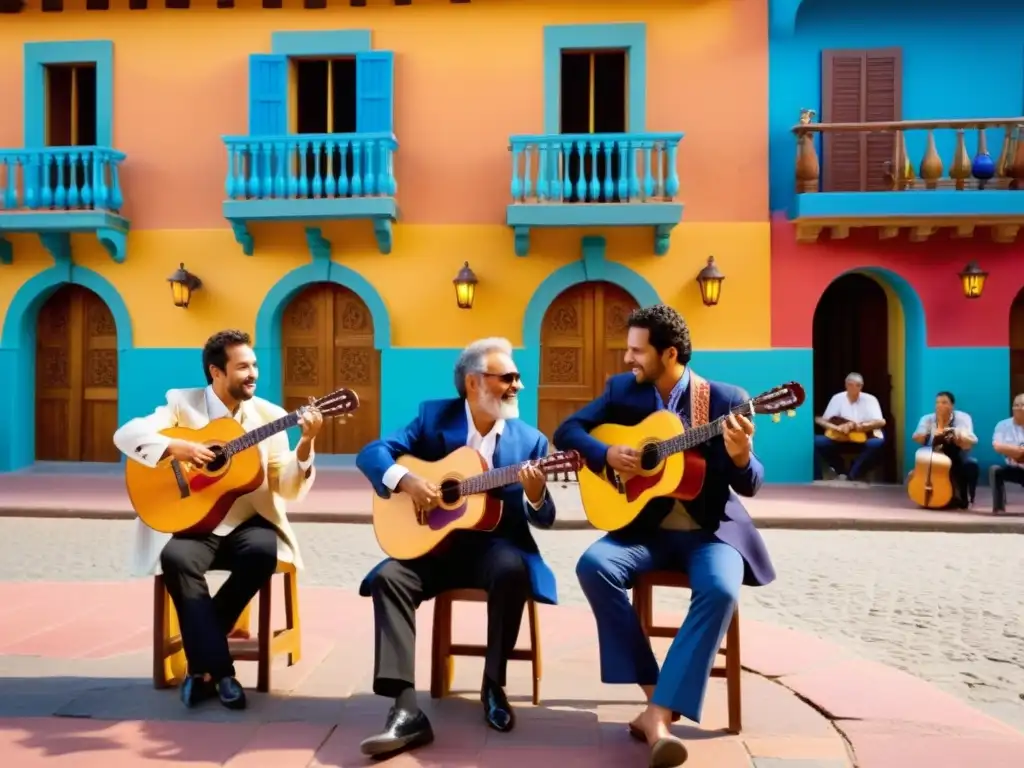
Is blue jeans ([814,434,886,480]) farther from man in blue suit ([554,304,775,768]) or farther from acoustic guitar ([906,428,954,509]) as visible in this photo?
man in blue suit ([554,304,775,768])

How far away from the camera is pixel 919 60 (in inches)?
453

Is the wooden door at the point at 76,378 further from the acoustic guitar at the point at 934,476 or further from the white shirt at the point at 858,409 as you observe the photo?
the acoustic guitar at the point at 934,476

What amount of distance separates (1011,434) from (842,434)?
2.06 meters

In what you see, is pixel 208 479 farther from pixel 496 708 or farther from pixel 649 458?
pixel 649 458

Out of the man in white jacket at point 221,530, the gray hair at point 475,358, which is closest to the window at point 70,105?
the man in white jacket at point 221,530

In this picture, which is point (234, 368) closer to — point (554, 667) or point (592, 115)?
point (554, 667)

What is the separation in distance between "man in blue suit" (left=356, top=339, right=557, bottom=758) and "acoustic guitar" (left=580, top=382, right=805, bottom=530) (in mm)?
220

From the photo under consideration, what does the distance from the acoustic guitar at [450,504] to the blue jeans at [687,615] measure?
15.5 inches

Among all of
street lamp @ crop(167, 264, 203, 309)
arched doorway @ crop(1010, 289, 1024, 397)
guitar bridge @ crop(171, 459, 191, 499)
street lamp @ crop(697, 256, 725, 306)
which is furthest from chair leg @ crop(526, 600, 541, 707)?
arched doorway @ crop(1010, 289, 1024, 397)

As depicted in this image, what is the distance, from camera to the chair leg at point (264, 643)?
377 centimetres

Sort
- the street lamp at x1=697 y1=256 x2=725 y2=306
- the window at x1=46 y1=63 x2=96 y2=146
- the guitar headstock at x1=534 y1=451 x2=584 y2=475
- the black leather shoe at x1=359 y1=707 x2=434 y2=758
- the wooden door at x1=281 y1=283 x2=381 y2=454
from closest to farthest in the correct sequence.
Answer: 1. the black leather shoe at x1=359 y1=707 x2=434 y2=758
2. the guitar headstock at x1=534 y1=451 x2=584 y2=475
3. the street lamp at x1=697 y1=256 x2=725 y2=306
4. the wooden door at x1=281 y1=283 x2=381 y2=454
5. the window at x1=46 y1=63 x2=96 y2=146

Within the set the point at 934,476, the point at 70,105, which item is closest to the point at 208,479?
the point at 934,476

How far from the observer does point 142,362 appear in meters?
12.1

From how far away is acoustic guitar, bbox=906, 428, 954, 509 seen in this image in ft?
30.1
